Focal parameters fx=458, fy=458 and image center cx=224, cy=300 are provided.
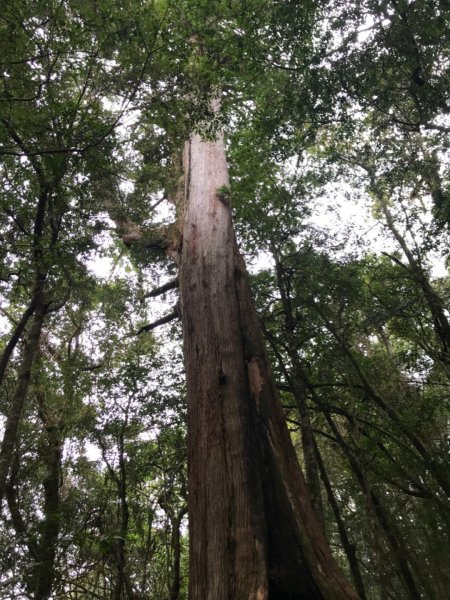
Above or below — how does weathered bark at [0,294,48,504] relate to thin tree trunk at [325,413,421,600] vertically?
above

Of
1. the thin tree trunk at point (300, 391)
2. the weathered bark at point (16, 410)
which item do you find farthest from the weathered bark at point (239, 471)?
the weathered bark at point (16, 410)

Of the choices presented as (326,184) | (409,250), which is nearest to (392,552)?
(409,250)

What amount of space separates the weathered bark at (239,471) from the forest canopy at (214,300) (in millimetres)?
14

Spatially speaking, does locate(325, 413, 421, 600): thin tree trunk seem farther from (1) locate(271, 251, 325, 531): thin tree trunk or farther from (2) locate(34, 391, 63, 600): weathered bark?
(2) locate(34, 391, 63, 600): weathered bark

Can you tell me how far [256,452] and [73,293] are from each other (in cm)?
608

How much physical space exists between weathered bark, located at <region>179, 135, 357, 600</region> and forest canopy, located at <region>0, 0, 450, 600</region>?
14 millimetres

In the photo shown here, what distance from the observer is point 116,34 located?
468cm

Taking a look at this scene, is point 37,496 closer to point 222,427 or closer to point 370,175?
point 222,427

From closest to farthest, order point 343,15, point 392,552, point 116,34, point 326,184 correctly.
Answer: point 116,34, point 343,15, point 392,552, point 326,184

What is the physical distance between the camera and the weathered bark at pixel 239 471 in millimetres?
2658

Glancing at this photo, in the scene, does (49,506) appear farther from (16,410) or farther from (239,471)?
(239,471)

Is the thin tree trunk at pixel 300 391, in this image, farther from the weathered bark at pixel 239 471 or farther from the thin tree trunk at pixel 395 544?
the weathered bark at pixel 239 471

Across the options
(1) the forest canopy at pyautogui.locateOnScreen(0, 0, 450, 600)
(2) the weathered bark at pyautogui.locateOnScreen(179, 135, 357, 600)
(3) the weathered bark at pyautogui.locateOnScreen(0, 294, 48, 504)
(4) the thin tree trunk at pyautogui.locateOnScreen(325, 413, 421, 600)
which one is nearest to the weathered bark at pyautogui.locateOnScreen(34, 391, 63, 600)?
(1) the forest canopy at pyautogui.locateOnScreen(0, 0, 450, 600)

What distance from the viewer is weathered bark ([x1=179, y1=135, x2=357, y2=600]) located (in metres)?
2.66
